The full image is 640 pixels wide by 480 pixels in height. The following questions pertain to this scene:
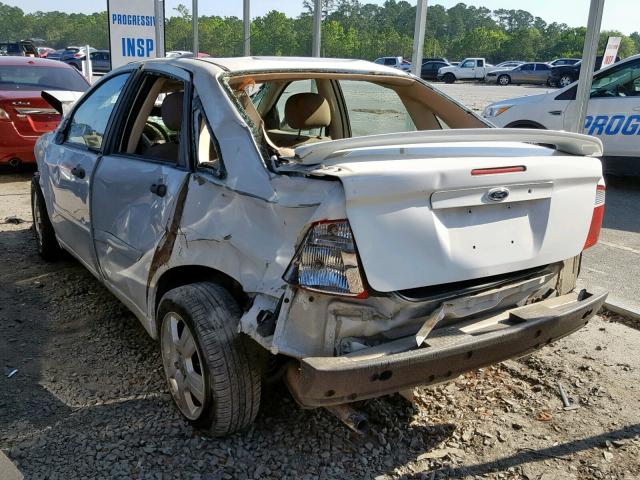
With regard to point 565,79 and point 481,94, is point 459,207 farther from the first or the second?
point 565,79

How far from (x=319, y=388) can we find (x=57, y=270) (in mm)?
3649

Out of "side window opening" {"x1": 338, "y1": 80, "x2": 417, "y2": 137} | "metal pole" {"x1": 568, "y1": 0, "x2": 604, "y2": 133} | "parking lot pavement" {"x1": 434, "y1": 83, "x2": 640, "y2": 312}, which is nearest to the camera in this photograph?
"side window opening" {"x1": 338, "y1": 80, "x2": 417, "y2": 137}

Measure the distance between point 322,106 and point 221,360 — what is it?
202 cm

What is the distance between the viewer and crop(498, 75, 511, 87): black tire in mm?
47838

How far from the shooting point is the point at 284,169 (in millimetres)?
2459

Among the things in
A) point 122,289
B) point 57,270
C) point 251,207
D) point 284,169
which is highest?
point 284,169

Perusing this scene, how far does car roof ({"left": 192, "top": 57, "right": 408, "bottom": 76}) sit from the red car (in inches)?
245

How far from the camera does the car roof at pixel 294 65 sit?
328 centimetres

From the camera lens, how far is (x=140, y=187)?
3.28 m

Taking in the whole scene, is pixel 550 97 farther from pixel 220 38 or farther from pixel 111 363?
pixel 220 38

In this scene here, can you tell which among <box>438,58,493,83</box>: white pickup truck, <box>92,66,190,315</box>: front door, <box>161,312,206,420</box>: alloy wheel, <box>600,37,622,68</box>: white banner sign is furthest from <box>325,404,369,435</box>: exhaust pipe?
<box>438,58,493,83</box>: white pickup truck

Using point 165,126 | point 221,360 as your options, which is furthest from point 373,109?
point 221,360

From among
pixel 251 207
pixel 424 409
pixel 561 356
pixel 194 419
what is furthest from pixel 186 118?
pixel 561 356

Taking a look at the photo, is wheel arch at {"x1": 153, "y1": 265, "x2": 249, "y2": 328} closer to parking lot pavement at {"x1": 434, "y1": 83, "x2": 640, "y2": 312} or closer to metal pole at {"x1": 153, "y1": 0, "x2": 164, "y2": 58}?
parking lot pavement at {"x1": 434, "y1": 83, "x2": 640, "y2": 312}
